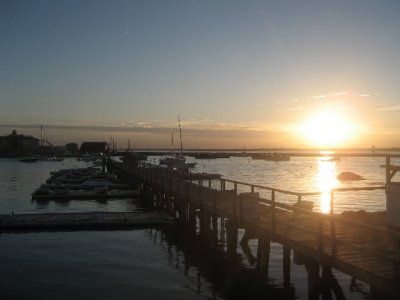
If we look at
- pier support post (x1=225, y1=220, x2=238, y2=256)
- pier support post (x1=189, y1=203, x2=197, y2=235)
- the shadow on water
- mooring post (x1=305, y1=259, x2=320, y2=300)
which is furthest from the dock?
mooring post (x1=305, y1=259, x2=320, y2=300)

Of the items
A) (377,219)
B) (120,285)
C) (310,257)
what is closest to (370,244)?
(310,257)

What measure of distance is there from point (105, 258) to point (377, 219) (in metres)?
12.1

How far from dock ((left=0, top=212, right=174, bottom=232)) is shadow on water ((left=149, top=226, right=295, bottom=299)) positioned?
184cm

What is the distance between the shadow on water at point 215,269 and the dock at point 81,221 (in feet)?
6.03

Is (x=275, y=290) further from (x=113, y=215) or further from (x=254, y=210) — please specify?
(x=113, y=215)

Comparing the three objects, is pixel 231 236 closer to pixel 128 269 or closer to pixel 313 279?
pixel 128 269

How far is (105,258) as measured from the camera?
22.1m

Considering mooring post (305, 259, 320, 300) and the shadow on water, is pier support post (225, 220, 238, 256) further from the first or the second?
mooring post (305, 259, 320, 300)

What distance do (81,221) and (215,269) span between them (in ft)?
37.3

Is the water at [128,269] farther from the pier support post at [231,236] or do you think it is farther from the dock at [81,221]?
the dock at [81,221]

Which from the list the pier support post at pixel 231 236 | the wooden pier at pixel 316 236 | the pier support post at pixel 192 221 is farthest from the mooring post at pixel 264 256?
the pier support post at pixel 192 221

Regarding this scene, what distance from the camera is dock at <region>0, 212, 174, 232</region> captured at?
27938 mm

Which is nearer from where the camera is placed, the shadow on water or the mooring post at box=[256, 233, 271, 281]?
the shadow on water

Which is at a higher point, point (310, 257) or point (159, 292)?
point (310, 257)
